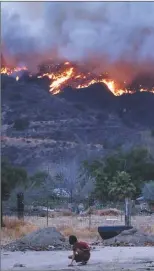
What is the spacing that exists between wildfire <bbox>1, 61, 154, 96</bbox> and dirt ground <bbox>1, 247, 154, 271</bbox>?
51.9m

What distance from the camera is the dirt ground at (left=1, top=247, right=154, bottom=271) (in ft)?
50.8

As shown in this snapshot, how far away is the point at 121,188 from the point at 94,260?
41.3m

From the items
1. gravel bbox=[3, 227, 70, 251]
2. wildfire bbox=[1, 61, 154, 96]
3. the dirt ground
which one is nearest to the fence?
gravel bbox=[3, 227, 70, 251]

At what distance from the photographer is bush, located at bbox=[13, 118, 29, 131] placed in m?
75.6

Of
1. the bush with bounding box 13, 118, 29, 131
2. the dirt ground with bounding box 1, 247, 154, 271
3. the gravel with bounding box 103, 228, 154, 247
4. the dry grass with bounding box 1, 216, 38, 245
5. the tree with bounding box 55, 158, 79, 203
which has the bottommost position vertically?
the dirt ground with bounding box 1, 247, 154, 271

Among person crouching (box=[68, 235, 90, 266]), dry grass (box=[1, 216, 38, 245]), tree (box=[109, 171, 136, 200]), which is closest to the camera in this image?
person crouching (box=[68, 235, 90, 266])

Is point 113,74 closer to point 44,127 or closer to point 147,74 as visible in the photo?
point 147,74

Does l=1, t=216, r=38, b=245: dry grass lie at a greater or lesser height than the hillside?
lesser

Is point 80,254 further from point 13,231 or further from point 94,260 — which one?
point 13,231

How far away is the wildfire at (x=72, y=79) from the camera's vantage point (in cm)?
7388

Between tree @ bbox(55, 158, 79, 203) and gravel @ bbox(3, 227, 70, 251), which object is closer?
gravel @ bbox(3, 227, 70, 251)

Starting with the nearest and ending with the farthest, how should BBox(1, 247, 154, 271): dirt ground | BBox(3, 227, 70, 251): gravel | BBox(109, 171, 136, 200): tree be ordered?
1. BBox(1, 247, 154, 271): dirt ground
2. BBox(3, 227, 70, 251): gravel
3. BBox(109, 171, 136, 200): tree

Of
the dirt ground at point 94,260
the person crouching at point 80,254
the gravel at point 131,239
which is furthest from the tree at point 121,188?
the person crouching at point 80,254

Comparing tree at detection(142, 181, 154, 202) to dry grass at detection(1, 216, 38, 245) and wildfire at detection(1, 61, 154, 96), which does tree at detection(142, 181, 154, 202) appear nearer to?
wildfire at detection(1, 61, 154, 96)
